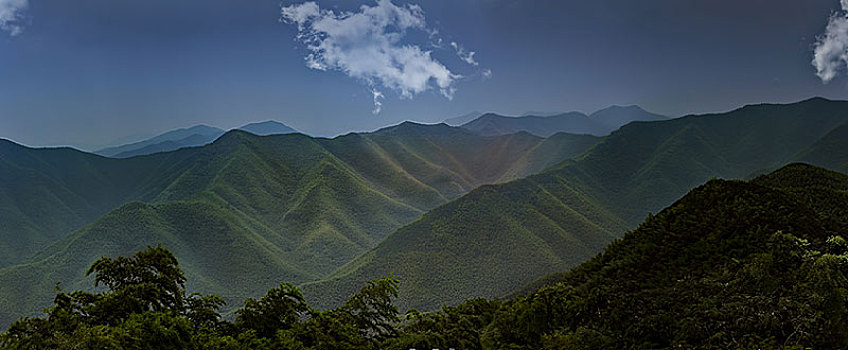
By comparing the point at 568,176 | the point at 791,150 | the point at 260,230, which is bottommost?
the point at 260,230

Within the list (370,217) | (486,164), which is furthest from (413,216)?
(486,164)

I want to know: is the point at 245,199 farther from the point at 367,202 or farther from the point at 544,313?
the point at 544,313

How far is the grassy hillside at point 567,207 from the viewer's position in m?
57.2

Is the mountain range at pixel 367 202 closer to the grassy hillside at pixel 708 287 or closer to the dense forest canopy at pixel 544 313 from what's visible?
the grassy hillside at pixel 708 287

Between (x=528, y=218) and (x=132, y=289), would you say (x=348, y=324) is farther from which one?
(x=528, y=218)

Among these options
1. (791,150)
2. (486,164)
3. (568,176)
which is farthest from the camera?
(486,164)

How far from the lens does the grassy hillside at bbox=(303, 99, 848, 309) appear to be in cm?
5722

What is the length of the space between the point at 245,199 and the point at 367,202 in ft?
86.4

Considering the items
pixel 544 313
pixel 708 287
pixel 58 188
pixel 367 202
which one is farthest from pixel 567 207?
pixel 58 188

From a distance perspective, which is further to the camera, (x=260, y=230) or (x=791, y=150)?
(x=791, y=150)

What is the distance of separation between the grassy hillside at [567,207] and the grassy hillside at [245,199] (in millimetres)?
18914

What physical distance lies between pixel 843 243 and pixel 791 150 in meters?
123

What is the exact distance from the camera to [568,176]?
94125mm

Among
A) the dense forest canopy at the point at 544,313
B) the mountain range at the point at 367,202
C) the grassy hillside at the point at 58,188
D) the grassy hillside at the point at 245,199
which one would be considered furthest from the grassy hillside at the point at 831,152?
the grassy hillside at the point at 58,188
